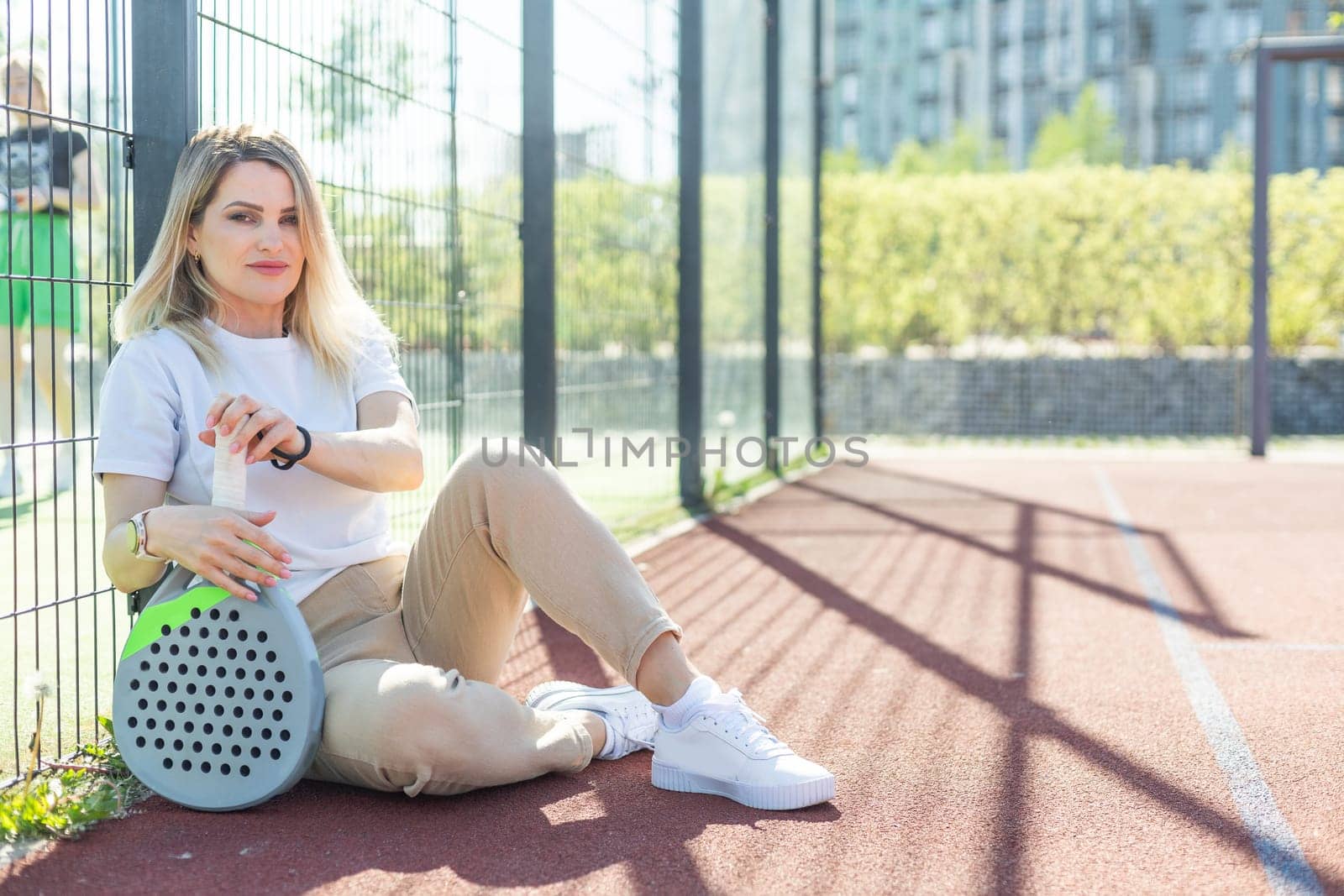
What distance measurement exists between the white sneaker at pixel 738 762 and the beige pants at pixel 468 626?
162mm

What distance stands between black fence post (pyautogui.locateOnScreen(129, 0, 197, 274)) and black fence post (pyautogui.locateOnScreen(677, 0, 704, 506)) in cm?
425

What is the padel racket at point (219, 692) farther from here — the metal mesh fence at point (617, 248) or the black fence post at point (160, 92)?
the metal mesh fence at point (617, 248)

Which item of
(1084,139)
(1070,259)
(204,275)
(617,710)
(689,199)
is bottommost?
(617,710)

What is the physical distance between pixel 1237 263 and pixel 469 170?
40.8ft

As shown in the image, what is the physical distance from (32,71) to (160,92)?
27cm

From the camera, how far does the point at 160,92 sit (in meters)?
2.67

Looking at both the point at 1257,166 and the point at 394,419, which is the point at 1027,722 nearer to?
the point at 394,419

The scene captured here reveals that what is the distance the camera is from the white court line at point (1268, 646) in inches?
150

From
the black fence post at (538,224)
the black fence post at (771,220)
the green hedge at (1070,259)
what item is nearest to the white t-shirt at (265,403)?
the black fence post at (538,224)

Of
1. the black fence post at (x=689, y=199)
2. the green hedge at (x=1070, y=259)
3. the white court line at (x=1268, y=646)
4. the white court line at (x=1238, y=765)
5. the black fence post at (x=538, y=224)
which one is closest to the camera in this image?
the white court line at (x=1238, y=765)

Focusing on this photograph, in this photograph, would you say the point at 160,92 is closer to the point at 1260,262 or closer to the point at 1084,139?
the point at 1260,262

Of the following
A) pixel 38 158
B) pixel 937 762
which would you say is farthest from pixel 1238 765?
pixel 38 158

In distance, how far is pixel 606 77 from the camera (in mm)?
5598

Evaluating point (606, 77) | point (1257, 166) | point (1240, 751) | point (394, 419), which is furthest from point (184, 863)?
point (1257, 166)
